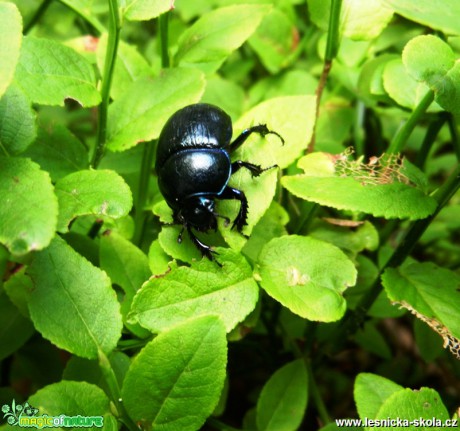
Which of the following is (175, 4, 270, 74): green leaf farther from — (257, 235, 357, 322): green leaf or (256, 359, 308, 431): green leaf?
(256, 359, 308, 431): green leaf

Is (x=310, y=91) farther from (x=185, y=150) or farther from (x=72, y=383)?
(x=72, y=383)

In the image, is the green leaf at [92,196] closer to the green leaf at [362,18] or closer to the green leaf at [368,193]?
the green leaf at [368,193]

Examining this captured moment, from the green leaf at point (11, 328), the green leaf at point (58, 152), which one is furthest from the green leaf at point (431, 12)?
the green leaf at point (11, 328)

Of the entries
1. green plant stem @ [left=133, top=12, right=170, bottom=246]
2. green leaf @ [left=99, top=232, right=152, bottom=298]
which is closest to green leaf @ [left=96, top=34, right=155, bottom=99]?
green plant stem @ [left=133, top=12, right=170, bottom=246]

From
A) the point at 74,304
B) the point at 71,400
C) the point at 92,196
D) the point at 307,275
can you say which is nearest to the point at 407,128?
the point at 307,275

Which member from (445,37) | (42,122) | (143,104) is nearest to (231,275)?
(143,104)

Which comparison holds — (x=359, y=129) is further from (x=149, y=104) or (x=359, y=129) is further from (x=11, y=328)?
(x=11, y=328)
